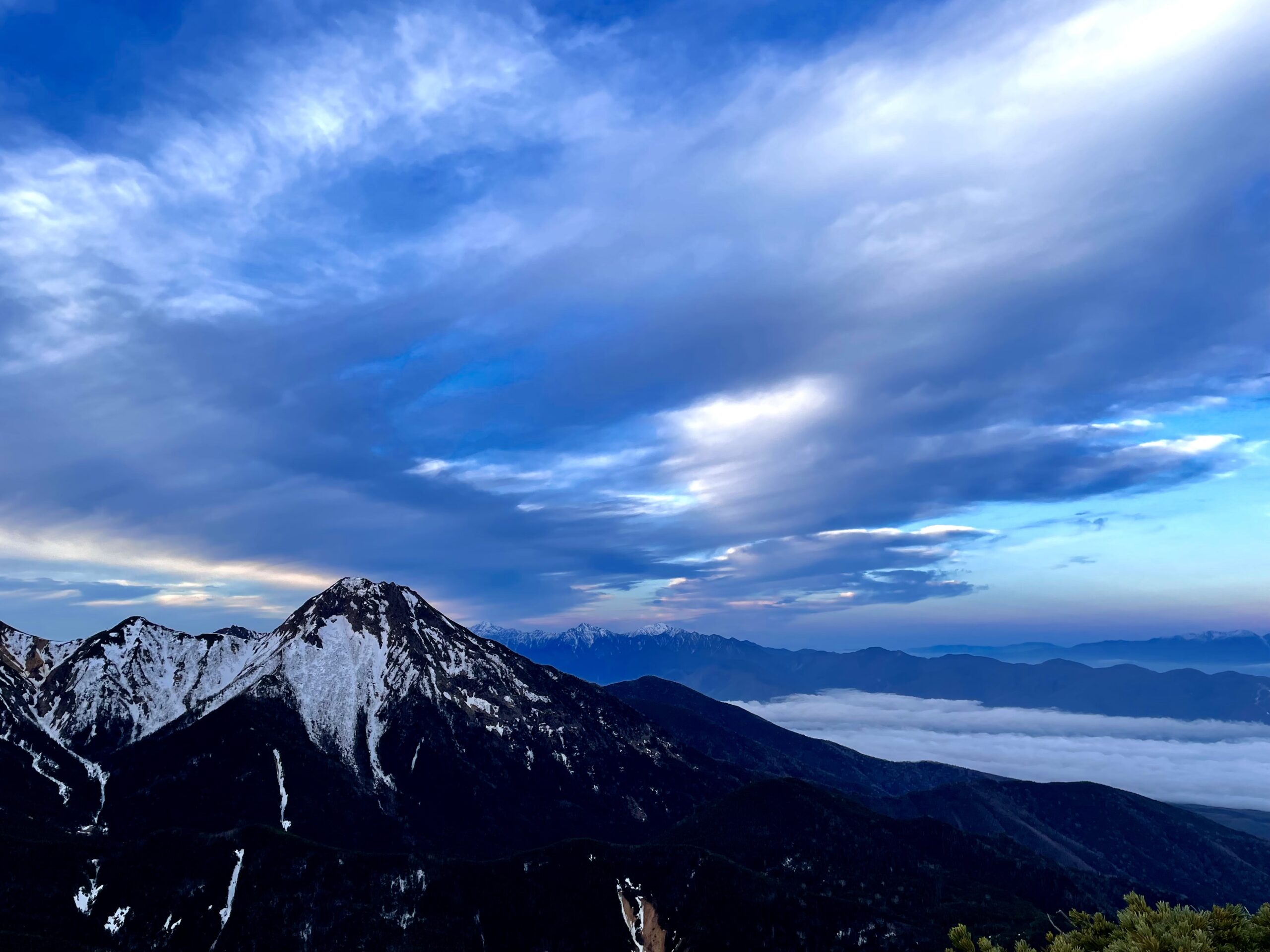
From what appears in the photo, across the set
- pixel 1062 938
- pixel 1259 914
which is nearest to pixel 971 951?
pixel 1062 938

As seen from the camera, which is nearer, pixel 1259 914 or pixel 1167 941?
pixel 1167 941

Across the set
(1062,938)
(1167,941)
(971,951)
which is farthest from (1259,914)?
(971,951)

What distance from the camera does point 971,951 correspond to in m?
63.9

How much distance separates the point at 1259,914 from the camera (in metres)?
61.3

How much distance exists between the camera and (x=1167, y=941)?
56.7 metres

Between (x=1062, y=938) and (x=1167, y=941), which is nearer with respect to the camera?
(x=1167, y=941)

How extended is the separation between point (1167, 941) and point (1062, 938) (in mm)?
8009

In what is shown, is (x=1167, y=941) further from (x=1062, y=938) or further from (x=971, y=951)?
(x=971, y=951)

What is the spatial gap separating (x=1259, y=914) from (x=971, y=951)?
2205 cm

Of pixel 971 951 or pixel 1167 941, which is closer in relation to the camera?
pixel 1167 941

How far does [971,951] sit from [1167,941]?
14.2 meters

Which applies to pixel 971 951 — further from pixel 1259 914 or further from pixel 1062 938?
pixel 1259 914

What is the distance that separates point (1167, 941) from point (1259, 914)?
11.3 meters
